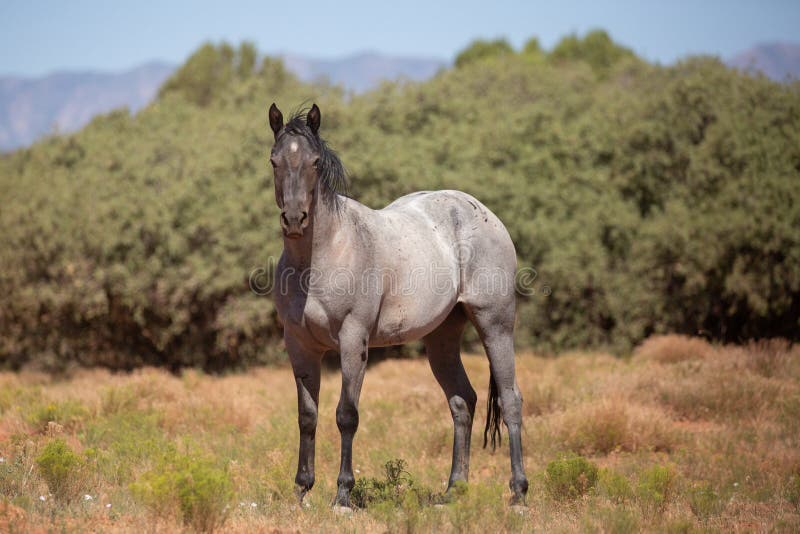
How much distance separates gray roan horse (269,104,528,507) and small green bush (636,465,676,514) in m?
1.01

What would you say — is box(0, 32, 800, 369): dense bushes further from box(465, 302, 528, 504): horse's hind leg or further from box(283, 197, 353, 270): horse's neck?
box(283, 197, 353, 270): horse's neck

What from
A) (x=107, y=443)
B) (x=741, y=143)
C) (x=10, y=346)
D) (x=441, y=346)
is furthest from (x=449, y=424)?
(x=10, y=346)

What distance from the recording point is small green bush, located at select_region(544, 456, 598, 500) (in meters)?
6.33

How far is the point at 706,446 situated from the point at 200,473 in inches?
230

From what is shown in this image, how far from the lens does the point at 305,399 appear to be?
6.01 metres

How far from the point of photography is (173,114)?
24.3m

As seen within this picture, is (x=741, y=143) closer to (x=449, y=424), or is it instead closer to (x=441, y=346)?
(x=449, y=424)

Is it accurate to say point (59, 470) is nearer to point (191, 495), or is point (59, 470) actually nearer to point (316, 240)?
point (191, 495)

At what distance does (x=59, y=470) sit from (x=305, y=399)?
195 cm

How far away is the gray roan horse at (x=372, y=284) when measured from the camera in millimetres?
5707

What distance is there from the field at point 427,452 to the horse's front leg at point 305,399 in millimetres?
210

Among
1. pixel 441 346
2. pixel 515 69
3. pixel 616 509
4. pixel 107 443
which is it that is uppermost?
pixel 515 69

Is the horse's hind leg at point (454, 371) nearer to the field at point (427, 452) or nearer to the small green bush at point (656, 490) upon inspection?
the field at point (427, 452)

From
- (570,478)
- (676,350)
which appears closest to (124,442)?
(570,478)
